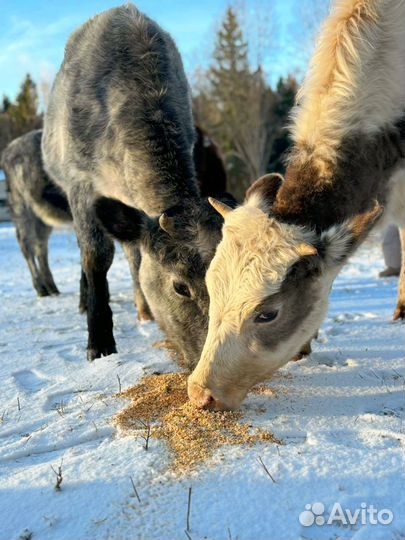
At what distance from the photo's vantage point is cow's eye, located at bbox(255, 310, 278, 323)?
10.5ft

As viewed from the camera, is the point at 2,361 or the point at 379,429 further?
the point at 2,361

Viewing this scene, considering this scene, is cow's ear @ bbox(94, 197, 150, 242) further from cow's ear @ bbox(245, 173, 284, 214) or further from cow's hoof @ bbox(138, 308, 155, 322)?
cow's hoof @ bbox(138, 308, 155, 322)

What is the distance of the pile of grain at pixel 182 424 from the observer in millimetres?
2791

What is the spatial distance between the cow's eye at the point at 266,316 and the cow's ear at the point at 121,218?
1.56 m

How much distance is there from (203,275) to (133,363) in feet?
3.61

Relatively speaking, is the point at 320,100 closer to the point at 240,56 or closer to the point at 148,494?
the point at 148,494

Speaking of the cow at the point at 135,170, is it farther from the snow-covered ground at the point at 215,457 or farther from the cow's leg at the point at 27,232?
the cow's leg at the point at 27,232

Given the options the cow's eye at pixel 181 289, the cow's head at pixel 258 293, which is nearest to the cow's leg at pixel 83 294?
the cow's eye at pixel 181 289

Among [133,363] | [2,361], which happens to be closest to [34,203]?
[2,361]

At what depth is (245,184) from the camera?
37.1 meters

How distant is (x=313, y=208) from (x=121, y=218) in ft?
5.40

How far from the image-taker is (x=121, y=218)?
4.42m

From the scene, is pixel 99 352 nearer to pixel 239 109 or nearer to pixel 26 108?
pixel 239 109

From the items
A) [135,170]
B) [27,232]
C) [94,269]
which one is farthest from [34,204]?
[135,170]
